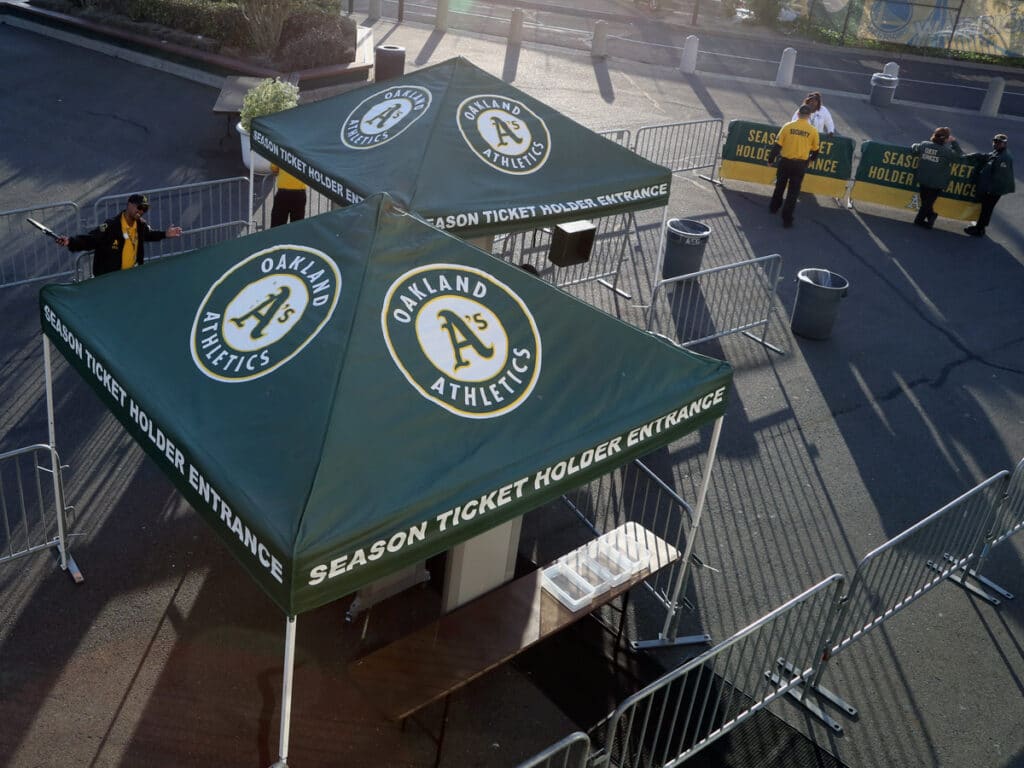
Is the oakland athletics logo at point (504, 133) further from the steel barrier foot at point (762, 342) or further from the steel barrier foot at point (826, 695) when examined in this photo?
the steel barrier foot at point (826, 695)

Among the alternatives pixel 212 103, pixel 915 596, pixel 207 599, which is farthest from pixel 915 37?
pixel 207 599

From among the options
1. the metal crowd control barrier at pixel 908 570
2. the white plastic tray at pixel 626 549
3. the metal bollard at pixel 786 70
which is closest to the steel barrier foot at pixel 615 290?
the metal crowd control barrier at pixel 908 570

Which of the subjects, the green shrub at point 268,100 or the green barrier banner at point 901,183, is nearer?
the green shrub at point 268,100

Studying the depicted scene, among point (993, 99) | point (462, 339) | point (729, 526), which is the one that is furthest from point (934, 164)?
point (462, 339)

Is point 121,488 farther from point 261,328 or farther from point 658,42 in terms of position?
point 658,42

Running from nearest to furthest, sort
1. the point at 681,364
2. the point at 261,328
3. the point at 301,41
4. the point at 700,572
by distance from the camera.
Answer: the point at 261,328 → the point at 681,364 → the point at 700,572 → the point at 301,41

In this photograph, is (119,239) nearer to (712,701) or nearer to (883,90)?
(712,701)

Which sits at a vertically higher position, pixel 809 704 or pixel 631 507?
pixel 631 507
